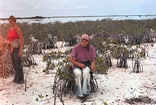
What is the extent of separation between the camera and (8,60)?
5.06m

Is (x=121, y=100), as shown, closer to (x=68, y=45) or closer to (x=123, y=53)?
(x=123, y=53)

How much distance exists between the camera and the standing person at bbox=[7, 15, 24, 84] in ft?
14.0

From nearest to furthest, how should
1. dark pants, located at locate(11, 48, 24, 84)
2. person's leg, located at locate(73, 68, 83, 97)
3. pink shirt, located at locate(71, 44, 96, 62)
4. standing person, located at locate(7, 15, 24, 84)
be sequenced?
person's leg, located at locate(73, 68, 83, 97) → pink shirt, located at locate(71, 44, 96, 62) → standing person, located at locate(7, 15, 24, 84) → dark pants, located at locate(11, 48, 24, 84)

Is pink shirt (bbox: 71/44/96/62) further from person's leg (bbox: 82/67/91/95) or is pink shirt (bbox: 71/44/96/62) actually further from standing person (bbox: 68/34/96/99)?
person's leg (bbox: 82/67/91/95)

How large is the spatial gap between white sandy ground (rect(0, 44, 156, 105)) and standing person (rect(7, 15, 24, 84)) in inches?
10.4

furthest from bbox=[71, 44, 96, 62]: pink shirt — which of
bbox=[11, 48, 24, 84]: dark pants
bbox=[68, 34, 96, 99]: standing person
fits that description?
bbox=[11, 48, 24, 84]: dark pants

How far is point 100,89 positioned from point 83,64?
0.77 m

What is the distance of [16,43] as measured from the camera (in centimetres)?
437

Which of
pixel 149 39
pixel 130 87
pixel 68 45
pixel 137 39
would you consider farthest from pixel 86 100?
pixel 149 39

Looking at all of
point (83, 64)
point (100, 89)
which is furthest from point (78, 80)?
point (100, 89)

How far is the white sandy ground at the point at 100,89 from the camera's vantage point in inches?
150

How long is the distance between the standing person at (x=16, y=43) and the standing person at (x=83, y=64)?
110cm

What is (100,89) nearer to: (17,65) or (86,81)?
(86,81)

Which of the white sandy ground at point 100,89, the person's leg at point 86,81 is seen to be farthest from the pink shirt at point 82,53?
the white sandy ground at point 100,89
